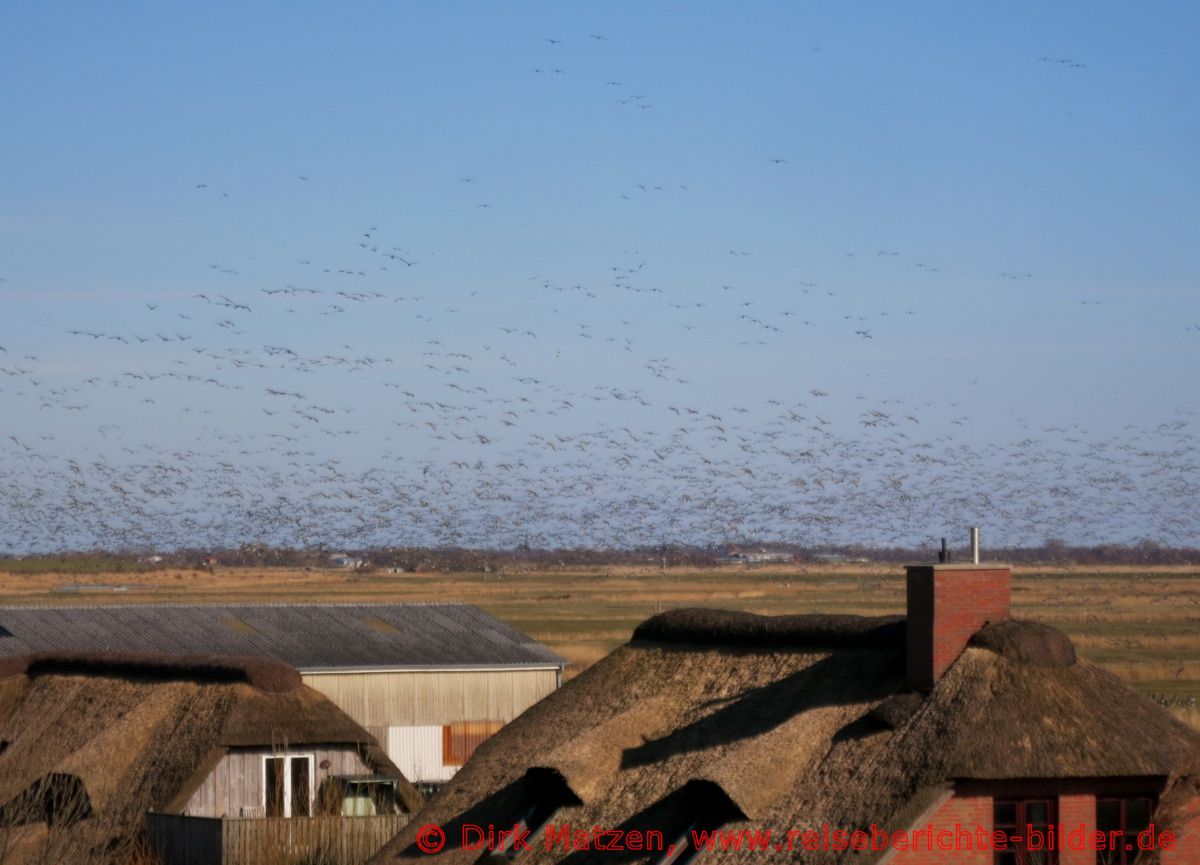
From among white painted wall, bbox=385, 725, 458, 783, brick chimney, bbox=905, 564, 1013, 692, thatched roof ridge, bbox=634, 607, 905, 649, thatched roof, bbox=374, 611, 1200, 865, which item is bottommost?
white painted wall, bbox=385, 725, 458, 783

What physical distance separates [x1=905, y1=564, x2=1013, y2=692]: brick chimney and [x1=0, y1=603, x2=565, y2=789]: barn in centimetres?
2149

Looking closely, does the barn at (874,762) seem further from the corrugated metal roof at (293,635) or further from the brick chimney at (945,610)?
the corrugated metal roof at (293,635)

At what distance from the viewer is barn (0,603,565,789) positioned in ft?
143

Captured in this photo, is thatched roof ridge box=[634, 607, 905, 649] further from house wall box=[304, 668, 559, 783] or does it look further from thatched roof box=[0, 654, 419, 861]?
house wall box=[304, 668, 559, 783]

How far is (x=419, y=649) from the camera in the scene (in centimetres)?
4559

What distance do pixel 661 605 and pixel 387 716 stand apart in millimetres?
72042

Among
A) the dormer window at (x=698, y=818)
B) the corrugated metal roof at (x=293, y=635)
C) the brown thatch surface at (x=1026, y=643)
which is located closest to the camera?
the dormer window at (x=698, y=818)

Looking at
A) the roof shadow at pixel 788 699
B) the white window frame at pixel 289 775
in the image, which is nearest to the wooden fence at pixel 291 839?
the white window frame at pixel 289 775

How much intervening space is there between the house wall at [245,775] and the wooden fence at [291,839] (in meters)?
3.45

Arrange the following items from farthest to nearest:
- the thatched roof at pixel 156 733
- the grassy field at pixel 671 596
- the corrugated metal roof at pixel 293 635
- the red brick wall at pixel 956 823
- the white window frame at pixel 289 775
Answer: the grassy field at pixel 671 596
the corrugated metal roof at pixel 293 635
the thatched roof at pixel 156 733
the white window frame at pixel 289 775
the red brick wall at pixel 956 823

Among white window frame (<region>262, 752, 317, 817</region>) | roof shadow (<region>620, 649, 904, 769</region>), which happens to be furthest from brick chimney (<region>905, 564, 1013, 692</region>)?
white window frame (<region>262, 752, 317, 817</region>)

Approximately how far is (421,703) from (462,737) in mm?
1310

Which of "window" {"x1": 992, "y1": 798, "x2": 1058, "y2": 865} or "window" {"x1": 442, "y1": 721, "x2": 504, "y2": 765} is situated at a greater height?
Result: "window" {"x1": 992, "y1": 798, "x2": 1058, "y2": 865}

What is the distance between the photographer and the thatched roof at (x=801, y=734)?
2125 cm
